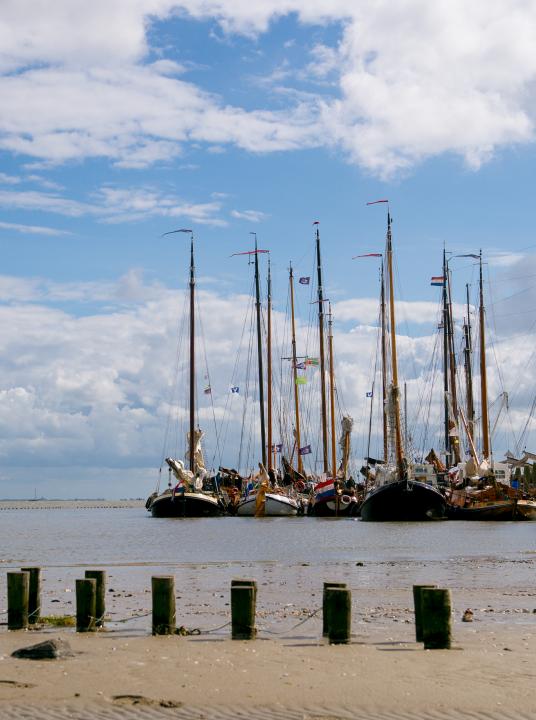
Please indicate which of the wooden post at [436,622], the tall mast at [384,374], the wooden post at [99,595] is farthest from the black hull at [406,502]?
the wooden post at [436,622]

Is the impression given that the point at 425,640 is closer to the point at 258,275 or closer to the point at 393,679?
the point at 393,679

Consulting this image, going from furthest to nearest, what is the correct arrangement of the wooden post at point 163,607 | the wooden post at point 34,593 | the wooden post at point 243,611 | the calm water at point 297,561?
the calm water at point 297,561 < the wooden post at point 34,593 < the wooden post at point 163,607 < the wooden post at point 243,611

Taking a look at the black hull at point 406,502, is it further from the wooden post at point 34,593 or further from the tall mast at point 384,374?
the wooden post at point 34,593

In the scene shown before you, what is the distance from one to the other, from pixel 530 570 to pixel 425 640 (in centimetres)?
1697

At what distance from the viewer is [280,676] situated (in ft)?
48.2

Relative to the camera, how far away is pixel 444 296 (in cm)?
9381

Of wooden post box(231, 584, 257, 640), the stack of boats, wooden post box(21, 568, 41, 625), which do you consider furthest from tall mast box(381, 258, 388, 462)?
wooden post box(231, 584, 257, 640)

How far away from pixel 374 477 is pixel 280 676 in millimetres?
66201

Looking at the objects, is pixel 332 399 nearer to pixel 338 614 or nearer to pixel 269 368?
pixel 269 368

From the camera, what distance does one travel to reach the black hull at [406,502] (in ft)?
225

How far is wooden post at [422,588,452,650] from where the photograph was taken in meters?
16.4

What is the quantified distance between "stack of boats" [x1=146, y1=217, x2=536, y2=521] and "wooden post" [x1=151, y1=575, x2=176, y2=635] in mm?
50200

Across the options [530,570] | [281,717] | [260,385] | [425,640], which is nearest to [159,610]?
[425,640]

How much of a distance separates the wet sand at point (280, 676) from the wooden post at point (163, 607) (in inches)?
12.3
